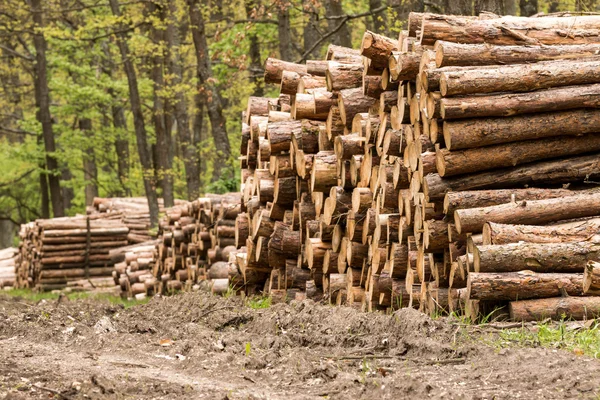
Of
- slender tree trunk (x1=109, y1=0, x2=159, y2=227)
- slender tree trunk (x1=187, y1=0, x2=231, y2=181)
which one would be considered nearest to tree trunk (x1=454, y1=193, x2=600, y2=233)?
slender tree trunk (x1=187, y1=0, x2=231, y2=181)

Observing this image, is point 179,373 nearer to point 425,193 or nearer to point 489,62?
point 425,193

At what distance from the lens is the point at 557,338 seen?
5.74 metres

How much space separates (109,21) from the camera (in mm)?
24000

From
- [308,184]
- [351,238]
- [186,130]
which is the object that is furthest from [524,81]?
[186,130]

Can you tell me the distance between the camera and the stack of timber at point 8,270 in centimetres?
2466

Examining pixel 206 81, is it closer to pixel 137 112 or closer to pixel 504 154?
pixel 137 112

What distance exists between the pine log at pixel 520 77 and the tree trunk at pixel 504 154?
0.46 m

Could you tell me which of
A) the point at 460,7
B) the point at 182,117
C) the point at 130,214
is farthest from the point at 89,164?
the point at 460,7

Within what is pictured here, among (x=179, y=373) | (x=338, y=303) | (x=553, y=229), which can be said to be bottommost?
(x=338, y=303)

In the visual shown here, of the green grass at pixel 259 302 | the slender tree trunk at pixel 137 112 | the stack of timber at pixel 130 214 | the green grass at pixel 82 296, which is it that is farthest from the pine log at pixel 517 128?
the slender tree trunk at pixel 137 112

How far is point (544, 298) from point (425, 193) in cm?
143

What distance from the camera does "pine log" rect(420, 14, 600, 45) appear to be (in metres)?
7.70

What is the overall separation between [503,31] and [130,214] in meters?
17.8

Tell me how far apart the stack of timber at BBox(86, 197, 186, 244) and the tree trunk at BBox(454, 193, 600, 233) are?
15.5m
